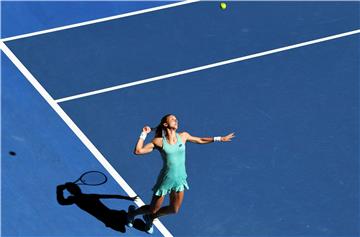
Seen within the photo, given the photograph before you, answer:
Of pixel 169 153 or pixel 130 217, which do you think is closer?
pixel 169 153

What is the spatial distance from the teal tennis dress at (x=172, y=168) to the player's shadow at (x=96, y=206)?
61.8 inches

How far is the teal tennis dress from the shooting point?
14.6 meters

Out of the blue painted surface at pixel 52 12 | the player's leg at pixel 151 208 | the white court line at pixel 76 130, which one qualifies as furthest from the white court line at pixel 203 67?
the player's leg at pixel 151 208

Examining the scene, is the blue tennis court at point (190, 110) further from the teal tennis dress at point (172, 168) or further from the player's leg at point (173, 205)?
the teal tennis dress at point (172, 168)

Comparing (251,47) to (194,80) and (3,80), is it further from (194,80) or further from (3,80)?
(3,80)

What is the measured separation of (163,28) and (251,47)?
83.0 inches

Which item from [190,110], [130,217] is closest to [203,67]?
[190,110]

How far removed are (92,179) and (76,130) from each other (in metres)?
1.51

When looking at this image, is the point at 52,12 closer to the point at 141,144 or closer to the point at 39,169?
the point at 39,169

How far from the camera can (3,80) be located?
19.5 metres

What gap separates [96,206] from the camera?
1644cm

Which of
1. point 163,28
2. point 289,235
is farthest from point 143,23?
point 289,235

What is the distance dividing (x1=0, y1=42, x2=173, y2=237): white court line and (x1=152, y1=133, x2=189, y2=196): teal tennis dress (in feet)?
4.74

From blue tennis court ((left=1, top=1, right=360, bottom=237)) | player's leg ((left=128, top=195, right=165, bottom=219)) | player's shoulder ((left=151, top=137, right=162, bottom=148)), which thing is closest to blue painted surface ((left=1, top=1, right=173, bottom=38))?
blue tennis court ((left=1, top=1, right=360, bottom=237))
